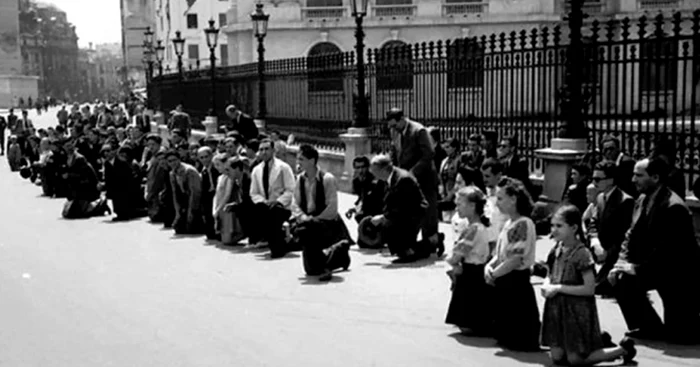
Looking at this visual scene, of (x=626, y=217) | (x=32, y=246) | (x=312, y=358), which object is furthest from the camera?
(x=32, y=246)

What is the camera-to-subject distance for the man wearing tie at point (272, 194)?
1270 cm

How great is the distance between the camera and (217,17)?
83.7m

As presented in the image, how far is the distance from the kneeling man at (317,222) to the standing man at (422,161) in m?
1.19


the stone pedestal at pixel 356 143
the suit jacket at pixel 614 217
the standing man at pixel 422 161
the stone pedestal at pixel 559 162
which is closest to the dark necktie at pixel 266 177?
the standing man at pixel 422 161

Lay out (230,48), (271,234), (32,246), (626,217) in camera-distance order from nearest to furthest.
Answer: (626,217)
(271,234)
(32,246)
(230,48)

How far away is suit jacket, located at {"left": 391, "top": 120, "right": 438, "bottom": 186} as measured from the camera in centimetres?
1217

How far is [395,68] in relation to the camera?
18766 millimetres

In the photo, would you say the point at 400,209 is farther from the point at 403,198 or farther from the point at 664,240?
the point at 664,240

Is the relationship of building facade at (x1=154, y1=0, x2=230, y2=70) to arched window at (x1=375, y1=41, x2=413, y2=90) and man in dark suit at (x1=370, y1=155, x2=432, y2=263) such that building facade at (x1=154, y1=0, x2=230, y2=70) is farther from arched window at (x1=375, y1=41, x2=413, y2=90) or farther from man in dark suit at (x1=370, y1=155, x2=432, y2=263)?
man in dark suit at (x1=370, y1=155, x2=432, y2=263)

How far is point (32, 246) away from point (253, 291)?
17.6 feet

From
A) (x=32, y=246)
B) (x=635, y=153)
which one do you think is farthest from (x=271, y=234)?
(x=635, y=153)

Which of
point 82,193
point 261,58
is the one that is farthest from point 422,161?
point 261,58

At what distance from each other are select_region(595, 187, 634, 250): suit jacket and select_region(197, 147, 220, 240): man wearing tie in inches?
293

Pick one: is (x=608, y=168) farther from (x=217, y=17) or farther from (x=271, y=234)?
(x=217, y=17)
